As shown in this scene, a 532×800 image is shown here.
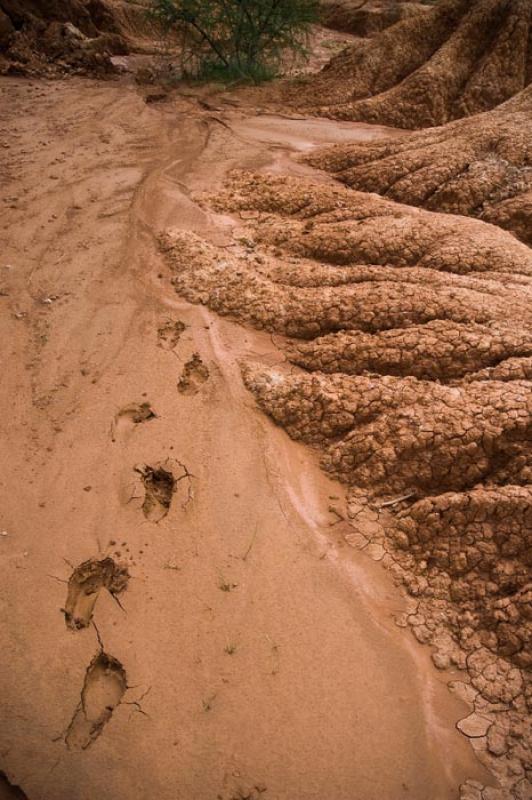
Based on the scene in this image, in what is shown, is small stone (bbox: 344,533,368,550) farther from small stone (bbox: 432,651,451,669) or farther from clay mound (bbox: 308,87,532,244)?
clay mound (bbox: 308,87,532,244)

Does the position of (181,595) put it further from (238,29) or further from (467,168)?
(238,29)

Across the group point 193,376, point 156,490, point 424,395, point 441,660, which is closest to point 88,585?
point 156,490

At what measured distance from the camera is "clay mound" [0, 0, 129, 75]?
6.95 m

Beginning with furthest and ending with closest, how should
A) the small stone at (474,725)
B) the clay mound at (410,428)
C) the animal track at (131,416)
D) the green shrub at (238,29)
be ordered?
the green shrub at (238,29), the animal track at (131,416), the clay mound at (410,428), the small stone at (474,725)

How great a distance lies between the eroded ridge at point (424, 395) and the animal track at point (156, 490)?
0.56m

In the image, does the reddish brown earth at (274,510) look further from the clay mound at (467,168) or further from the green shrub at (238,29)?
the green shrub at (238,29)

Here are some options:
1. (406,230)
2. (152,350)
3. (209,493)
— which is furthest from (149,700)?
(406,230)

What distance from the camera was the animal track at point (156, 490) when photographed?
211 centimetres

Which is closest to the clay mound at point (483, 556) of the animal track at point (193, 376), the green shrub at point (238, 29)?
the animal track at point (193, 376)

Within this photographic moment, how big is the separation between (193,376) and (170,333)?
1.22 feet

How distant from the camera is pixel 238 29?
7.05 metres

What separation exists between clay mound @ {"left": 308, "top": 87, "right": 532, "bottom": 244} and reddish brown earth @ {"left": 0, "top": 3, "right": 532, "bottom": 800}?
57 mm

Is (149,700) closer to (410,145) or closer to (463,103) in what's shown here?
(410,145)

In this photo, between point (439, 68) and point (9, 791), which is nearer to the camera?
point (9, 791)
